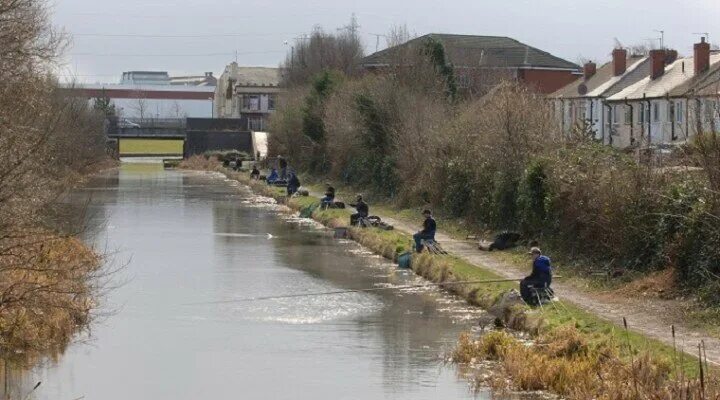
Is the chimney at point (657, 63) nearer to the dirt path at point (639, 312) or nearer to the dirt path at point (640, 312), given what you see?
the dirt path at point (639, 312)

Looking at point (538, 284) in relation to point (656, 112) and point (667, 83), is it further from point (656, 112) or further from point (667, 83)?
point (667, 83)

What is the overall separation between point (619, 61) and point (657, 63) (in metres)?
8.69

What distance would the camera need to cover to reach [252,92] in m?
154

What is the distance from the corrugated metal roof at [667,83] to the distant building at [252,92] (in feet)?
258

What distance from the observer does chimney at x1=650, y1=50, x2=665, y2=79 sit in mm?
68312

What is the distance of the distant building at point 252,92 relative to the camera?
15275cm

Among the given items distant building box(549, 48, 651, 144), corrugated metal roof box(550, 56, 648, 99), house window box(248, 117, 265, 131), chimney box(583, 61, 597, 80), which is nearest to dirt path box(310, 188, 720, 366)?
distant building box(549, 48, 651, 144)

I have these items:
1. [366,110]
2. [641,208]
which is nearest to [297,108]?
[366,110]

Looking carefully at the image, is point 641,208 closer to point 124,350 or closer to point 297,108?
point 124,350

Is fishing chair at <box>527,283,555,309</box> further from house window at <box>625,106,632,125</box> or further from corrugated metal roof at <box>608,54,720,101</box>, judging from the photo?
house window at <box>625,106,632,125</box>

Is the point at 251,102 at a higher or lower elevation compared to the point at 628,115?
higher

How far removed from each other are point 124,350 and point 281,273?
41.1 feet

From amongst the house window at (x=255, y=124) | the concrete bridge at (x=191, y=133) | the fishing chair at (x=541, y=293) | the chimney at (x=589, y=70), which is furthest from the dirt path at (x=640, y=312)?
the house window at (x=255, y=124)

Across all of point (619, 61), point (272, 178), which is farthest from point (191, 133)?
point (619, 61)
